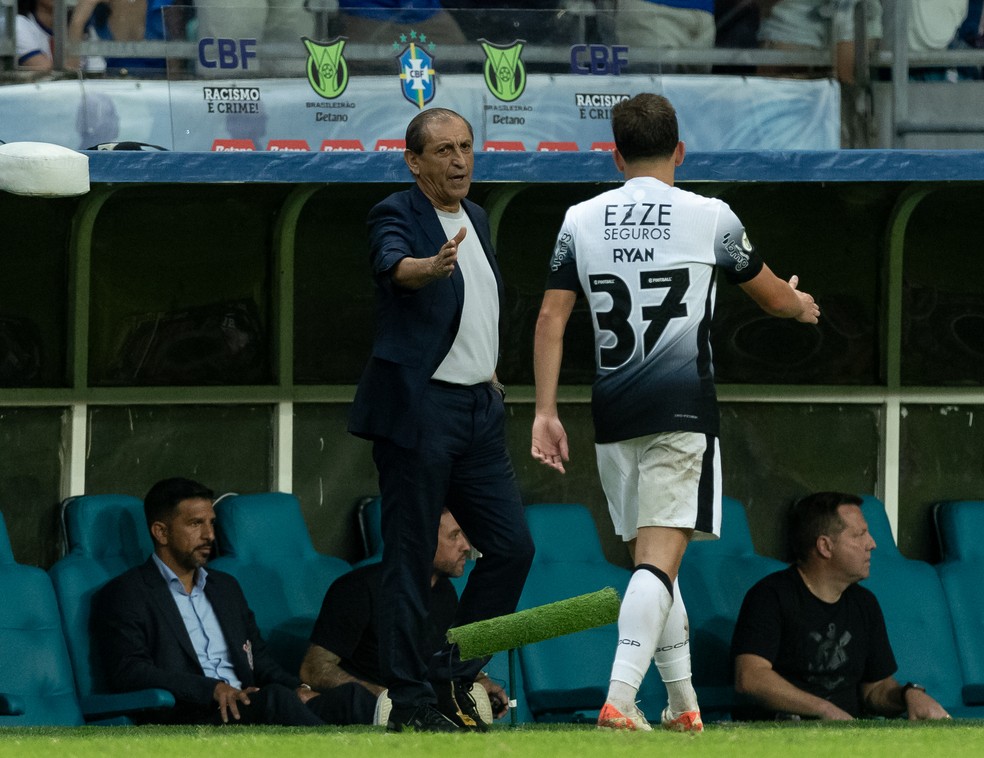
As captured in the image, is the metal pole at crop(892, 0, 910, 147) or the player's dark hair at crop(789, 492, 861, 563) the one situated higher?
the metal pole at crop(892, 0, 910, 147)

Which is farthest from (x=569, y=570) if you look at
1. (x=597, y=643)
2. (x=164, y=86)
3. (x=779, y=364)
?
(x=164, y=86)

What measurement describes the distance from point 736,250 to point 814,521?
2697 mm

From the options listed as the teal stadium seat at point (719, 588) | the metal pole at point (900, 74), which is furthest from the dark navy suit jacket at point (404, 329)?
the metal pole at point (900, 74)

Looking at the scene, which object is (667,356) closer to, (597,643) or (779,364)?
(597,643)

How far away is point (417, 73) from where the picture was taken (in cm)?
791

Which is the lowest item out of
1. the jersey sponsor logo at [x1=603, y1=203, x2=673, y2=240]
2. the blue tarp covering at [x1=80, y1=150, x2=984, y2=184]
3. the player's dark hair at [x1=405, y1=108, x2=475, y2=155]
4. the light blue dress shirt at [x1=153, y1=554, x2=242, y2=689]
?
the light blue dress shirt at [x1=153, y1=554, x2=242, y2=689]

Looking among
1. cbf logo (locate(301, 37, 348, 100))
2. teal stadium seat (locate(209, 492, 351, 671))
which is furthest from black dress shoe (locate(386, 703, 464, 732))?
cbf logo (locate(301, 37, 348, 100))

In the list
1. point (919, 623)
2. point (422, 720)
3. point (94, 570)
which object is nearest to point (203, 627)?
point (94, 570)

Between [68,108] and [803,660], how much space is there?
365 cm

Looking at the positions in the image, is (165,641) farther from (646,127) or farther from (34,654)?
(646,127)

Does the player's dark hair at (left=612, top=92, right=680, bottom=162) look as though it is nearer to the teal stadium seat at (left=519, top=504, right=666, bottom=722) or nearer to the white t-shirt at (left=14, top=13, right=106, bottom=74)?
the teal stadium seat at (left=519, top=504, right=666, bottom=722)

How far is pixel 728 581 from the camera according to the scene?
810cm

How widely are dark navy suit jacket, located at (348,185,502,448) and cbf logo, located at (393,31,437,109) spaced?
2.62 meters

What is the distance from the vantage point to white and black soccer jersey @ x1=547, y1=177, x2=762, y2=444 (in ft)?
17.5
